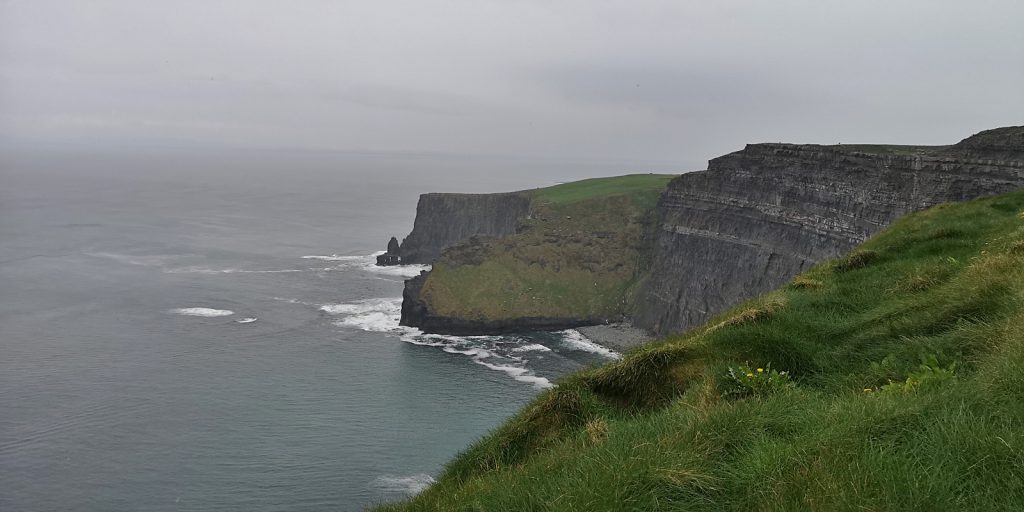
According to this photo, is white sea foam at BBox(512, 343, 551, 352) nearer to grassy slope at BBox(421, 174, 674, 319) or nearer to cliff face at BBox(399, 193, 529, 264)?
grassy slope at BBox(421, 174, 674, 319)

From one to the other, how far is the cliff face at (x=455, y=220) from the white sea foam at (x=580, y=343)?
40.5m

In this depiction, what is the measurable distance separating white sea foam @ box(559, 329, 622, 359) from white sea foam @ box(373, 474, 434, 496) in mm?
33585

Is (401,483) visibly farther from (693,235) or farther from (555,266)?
(555,266)

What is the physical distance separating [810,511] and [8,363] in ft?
241

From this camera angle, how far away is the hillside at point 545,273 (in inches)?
3366

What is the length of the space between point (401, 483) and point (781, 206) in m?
50.9

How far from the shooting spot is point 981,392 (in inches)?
233

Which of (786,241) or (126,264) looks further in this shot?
(126,264)

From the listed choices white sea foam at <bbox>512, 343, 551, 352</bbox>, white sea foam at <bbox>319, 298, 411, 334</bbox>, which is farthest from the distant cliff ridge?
white sea foam at <bbox>512, 343, 551, 352</bbox>

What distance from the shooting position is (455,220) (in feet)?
421

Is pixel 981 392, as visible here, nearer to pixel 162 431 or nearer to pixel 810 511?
pixel 810 511

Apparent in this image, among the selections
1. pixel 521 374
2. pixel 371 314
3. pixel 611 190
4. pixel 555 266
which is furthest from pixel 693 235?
pixel 371 314

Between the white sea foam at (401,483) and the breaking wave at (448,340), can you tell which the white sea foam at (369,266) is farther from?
the white sea foam at (401,483)

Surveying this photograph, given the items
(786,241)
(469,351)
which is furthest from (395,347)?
(786,241)
